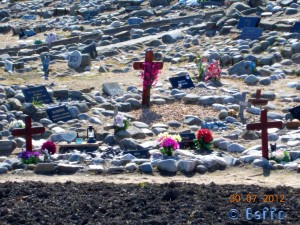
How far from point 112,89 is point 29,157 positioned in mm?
4798

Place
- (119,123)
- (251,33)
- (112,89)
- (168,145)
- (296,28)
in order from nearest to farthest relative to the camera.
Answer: (168,145) < (119,123) < (112,89) < (296,28) < (251,33)

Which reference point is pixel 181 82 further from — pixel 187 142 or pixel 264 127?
pixel 264 127

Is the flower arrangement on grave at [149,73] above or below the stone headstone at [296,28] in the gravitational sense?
below

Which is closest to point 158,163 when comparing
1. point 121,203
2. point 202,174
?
point 202,174

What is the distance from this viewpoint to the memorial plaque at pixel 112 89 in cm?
1623

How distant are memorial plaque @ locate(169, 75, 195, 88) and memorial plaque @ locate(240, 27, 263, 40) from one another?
4.19m

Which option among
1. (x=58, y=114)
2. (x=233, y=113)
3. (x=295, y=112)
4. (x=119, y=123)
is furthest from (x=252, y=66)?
(x=119, y=123)

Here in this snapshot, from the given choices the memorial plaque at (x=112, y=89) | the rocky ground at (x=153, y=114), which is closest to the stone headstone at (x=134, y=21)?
the rocky ground at (x=153, y=114)

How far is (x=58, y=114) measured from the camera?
14.4m

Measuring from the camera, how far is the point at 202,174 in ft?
36.6

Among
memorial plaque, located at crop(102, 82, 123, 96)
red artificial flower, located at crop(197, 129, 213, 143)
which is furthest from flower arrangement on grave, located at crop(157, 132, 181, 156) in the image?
memorial plaque, located at crop(102, 82, 123, 96)

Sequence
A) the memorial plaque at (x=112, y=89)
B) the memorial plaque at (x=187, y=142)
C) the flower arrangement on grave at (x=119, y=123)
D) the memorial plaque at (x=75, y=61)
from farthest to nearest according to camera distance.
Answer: the memorial plaque at (x=75, y=61) → the memorial plaque at (x=112, y=89) → the flower arrangement on grave at (x=119, y=123) → the memorial plaque at (x=187, y=142)

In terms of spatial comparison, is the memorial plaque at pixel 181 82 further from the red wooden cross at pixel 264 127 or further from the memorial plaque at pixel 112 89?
the red wooden cross at pixel 264 127

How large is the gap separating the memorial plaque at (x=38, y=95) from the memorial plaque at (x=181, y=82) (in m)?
2.43
